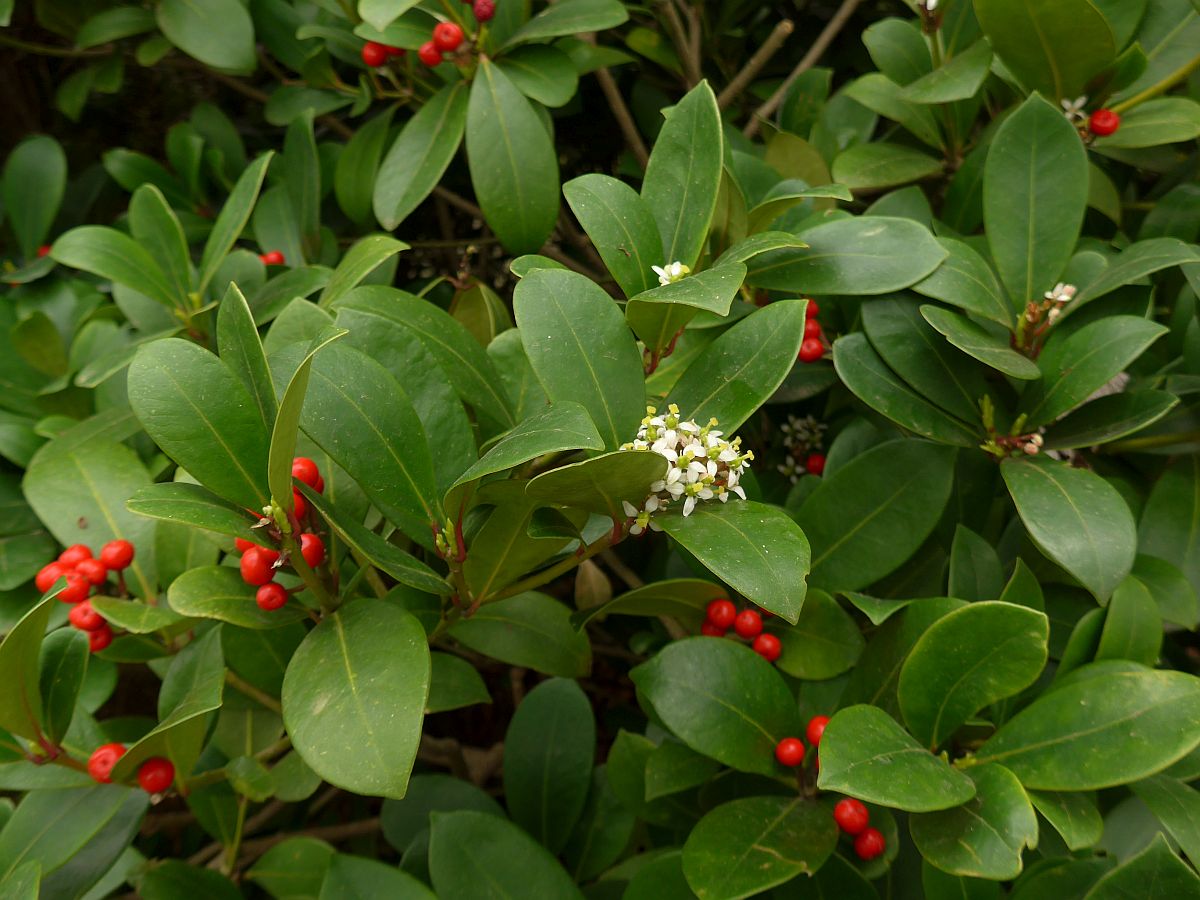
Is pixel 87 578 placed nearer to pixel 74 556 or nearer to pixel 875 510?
pixel 74 556

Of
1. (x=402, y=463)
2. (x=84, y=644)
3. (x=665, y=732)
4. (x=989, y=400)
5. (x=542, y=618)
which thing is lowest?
(x=665, y=732)

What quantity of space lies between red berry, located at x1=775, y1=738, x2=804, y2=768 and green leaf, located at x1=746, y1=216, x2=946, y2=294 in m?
0.60

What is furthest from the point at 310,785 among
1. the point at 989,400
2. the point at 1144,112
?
the point at 1144,112

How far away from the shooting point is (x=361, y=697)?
93 cm

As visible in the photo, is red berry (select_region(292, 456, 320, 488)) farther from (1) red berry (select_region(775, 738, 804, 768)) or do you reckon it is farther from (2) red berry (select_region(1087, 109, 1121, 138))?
(2) red berry (select_region(1087, 109, 1121, 138))

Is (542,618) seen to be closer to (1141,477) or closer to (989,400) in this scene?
(989,400)

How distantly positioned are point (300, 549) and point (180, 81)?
2402mm

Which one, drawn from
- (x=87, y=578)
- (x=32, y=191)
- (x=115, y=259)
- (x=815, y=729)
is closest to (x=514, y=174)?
(x=115, y=259)

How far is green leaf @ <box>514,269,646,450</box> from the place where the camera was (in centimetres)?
100

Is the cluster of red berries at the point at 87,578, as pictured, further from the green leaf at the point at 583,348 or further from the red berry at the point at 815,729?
the red berry at the point at 815,729

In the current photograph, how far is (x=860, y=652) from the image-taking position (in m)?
1.26

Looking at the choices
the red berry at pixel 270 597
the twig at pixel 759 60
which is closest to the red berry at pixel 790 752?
the red berry at pixel 270 597

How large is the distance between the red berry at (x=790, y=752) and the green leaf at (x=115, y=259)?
1.27 meters

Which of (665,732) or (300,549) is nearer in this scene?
(300,549)
